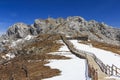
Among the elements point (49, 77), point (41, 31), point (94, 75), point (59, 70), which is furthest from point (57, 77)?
point (41, 31)

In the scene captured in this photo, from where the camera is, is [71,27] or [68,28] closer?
[68,28]

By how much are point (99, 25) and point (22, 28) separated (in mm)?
54229

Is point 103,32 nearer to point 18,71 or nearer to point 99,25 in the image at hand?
point 99,25

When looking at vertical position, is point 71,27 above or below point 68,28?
above

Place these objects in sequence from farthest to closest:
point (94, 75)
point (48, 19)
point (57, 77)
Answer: point (48, 19) < point (57, 77) < point (94, 75)

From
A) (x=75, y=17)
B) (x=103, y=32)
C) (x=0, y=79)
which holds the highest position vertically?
(x=75, y=17)

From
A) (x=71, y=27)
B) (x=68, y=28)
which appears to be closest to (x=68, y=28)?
(x=68, y=28)

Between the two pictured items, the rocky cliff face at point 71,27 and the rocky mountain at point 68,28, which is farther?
the rocky mountain at point 68,28

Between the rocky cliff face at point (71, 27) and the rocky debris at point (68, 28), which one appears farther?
the rocky debris at point (68, 28)

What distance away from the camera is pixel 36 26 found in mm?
188000

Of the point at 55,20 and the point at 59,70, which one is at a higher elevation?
the point at 55,20

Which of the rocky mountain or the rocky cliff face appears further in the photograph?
the rocky mountain

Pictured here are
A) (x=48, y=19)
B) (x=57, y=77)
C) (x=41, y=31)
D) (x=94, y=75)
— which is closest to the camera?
(x=94, y=75)

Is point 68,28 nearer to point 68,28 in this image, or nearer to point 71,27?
point 68,28
